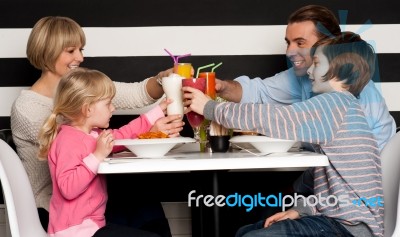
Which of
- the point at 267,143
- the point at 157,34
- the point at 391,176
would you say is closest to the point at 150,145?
the point at 267,143

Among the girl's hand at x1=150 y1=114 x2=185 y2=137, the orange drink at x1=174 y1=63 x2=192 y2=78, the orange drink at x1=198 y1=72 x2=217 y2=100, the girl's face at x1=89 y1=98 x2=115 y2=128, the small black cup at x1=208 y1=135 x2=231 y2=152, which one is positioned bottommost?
the small black cup at x1=208 y1=135 x2=231 y2=152

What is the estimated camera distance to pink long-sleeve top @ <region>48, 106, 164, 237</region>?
203 centimetres

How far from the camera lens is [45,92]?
2.78 metres

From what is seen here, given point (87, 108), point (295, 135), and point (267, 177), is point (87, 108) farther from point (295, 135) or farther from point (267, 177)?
point (267, 177)

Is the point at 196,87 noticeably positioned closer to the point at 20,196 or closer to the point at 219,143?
the point at 219,143

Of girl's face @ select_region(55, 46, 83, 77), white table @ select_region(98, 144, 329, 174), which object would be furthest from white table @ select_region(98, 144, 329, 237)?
girl's face @ select_region(55, 46, 83, 77)

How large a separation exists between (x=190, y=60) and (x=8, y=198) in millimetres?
1714

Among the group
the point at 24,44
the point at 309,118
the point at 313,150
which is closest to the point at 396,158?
the point at 313,150

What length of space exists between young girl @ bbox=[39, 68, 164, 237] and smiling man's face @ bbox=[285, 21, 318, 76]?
1.00 metres

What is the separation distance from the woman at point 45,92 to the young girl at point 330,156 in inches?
28.7

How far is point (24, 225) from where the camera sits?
6.98ft

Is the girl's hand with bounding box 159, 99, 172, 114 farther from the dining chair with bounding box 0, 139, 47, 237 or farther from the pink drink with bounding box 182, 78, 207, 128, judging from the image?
the dining chair with bounding box 0, 139, 47, 237

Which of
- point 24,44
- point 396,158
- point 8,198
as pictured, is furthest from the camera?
point 24,44

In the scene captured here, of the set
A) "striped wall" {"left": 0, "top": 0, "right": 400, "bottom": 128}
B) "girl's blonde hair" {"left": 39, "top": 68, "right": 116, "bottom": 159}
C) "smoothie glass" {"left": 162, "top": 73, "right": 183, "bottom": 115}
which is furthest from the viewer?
"striped wall" {"left": 0, "top": 0, "right": 400, "bottom": 128}
